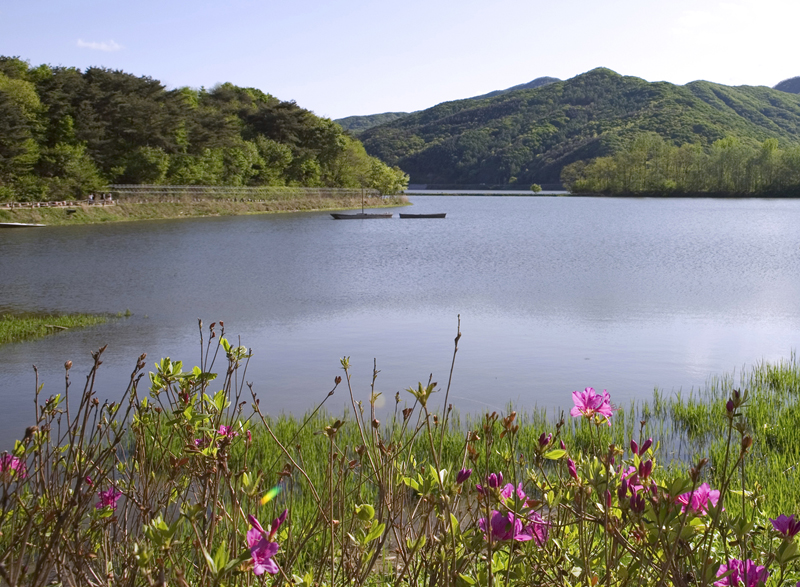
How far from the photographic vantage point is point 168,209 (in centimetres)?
4156

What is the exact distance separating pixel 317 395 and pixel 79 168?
36.9 metres

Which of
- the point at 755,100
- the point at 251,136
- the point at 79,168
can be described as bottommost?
the point at 79,168

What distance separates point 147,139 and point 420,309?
39.7m

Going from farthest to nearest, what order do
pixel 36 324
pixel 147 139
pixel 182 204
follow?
pixel 147 139 < pixel 182 204 < pixel 36 324

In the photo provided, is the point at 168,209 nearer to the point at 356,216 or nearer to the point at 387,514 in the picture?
the point at 356,216

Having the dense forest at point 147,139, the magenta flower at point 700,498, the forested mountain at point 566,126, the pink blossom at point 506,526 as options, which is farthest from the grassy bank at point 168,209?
the forested mountain at point 566,126

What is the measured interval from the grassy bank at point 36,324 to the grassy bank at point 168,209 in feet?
77.4

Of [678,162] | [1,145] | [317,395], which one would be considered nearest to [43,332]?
[317,395]

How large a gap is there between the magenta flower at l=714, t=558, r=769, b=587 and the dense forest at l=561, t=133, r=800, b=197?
261 ft

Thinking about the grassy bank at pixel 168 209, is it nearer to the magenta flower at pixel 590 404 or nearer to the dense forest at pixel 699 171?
the magenta flower at pixel 590 404

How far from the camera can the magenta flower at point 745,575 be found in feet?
4.02

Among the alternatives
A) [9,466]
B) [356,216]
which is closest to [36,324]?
[9,466]

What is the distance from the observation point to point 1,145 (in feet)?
114

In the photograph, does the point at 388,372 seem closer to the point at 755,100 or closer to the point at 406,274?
the point at 406,274
